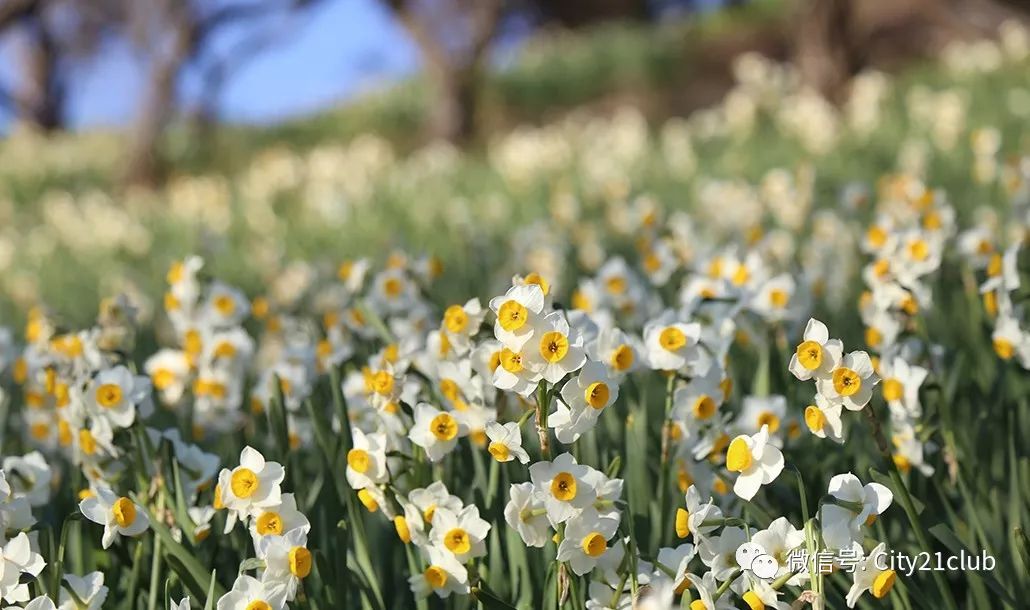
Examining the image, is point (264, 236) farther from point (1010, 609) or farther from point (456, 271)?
point (1010, 609)

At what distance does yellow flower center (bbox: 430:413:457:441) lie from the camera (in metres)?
1.45

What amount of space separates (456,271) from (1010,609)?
2.89 metres

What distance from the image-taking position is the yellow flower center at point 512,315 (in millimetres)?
1257

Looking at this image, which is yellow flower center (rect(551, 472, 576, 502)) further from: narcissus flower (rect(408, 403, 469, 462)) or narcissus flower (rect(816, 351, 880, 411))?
narcissus flower (rect(816, 351, 880, 411))

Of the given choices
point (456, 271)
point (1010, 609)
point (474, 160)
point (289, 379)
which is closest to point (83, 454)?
point (289, 379)

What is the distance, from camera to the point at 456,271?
4.11m

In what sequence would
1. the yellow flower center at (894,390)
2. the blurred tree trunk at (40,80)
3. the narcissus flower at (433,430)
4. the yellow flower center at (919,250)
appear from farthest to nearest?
the blurred tree trunk at (40,80) → the yellow flower center at (919,250) → the yellow flower center at (894,390) → the narcissus flower at (433,430)

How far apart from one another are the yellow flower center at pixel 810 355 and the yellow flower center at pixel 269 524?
0.75m

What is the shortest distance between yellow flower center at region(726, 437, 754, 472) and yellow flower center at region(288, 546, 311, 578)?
22.6 inches

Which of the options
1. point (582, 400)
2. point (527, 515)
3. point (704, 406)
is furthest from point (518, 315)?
point (704, 406)

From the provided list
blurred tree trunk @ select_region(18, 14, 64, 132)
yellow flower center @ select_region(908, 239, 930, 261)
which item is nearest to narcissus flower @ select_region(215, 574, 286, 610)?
yellow flower center @ select_region(908, 239, 930, 261)

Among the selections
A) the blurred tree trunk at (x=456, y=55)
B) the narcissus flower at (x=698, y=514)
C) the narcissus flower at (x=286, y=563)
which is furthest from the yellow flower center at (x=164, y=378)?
the blurred tree trunk at (x=456, y=55)

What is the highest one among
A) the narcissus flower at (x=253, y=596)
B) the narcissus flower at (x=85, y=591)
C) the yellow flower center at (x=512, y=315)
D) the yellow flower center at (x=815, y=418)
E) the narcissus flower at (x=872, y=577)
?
the yellow flower center at (x=512, y=315)

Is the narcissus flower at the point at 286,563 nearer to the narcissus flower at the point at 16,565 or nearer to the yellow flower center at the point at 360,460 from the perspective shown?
the yellow flower center at the point at 360,460
